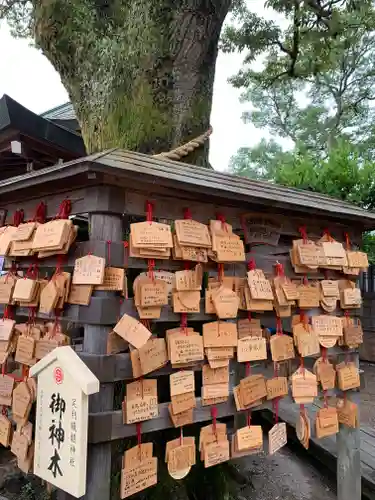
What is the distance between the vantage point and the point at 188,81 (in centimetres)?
341

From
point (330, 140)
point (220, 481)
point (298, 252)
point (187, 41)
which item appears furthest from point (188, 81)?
point (330, 140)

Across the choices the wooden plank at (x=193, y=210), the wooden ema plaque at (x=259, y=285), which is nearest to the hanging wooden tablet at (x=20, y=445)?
the wooden plank at (x=193, y=210)

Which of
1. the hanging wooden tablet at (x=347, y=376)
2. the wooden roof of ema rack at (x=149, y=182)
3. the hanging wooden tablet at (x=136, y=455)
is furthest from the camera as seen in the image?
the hanging wooden tablet at (x=347, y=376)

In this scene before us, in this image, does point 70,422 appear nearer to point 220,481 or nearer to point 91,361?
point 91,361

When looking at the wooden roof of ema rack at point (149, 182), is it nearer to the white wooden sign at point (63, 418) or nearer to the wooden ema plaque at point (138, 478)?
the white wooden sign at point (63, 418)

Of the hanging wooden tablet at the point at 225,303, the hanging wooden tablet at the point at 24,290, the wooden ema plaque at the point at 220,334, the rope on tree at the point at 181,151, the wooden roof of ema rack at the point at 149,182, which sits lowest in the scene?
the wooden ema plaque at the point at 220,334

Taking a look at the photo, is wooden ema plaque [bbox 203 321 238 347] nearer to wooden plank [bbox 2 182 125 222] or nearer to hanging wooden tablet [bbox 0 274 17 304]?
wooden plank [bbox 2 182 125 222]

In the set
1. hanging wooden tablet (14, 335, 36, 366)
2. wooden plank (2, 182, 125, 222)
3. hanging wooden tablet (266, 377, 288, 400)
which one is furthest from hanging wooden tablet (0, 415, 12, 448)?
hanging wooden tablet (266, 377, 288, 400)

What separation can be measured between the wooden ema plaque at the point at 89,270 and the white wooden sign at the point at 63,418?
30 centimetres

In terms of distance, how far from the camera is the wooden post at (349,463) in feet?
9.23

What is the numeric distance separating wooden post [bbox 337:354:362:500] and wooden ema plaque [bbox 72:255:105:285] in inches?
79.2

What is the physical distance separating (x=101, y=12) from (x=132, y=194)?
8.32 ft

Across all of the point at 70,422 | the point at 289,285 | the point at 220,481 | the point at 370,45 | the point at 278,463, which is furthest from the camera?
the point at 370,45

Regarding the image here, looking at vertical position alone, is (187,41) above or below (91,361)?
above
